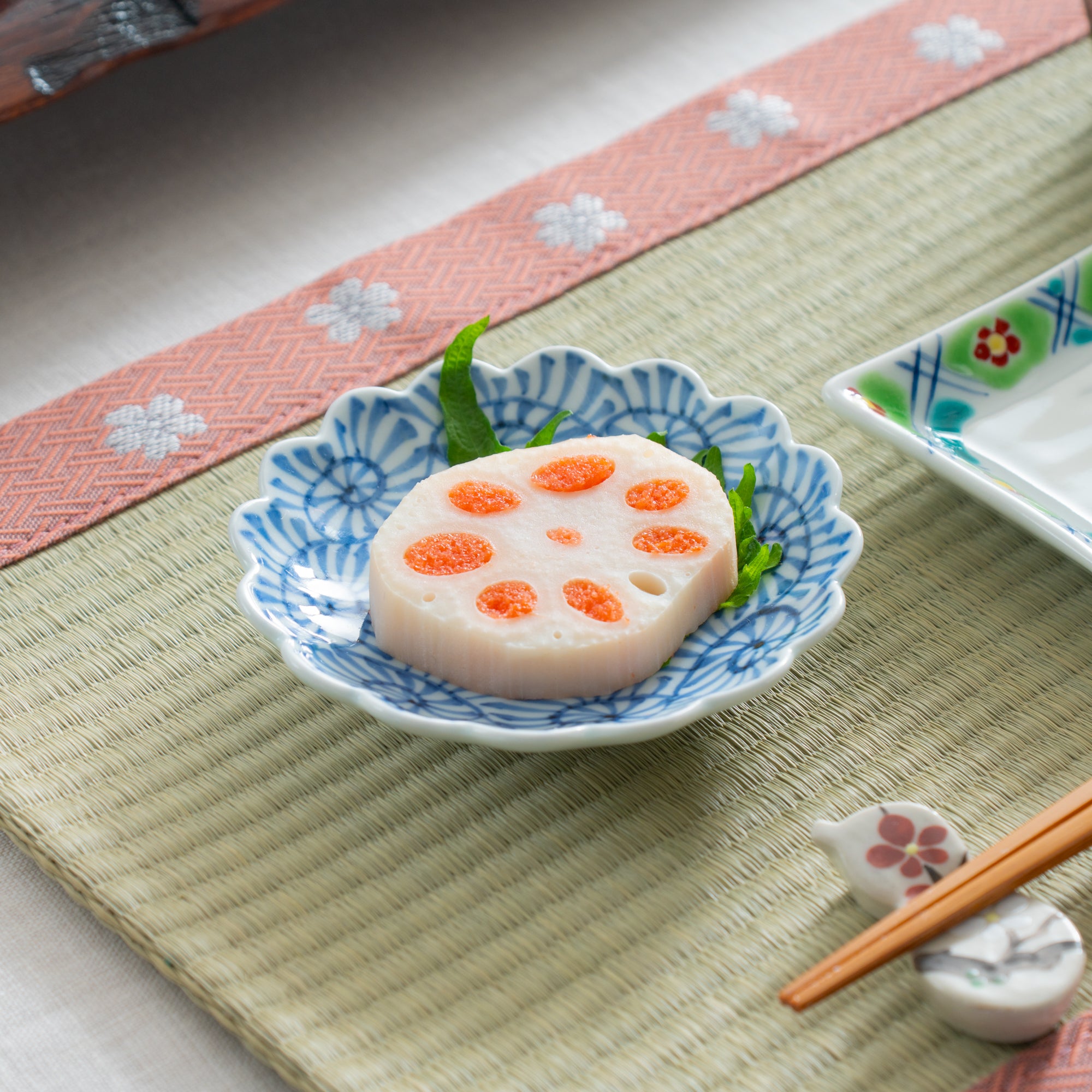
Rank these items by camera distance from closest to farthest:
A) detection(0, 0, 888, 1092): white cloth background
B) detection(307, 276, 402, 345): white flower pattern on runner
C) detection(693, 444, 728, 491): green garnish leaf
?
detection(693, 444, 728, 491): green garnish leaf < detection(307, 276, 402, 345): white flower pattern on runner < detection(0, 0, 888, 1092): white cloth background

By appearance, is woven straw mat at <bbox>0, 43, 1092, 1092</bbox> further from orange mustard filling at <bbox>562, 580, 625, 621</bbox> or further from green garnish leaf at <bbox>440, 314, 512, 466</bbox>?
green garnish leaf at <bbox>440, 314, 512, 466</bbox>

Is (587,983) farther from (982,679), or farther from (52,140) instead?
(52,140)

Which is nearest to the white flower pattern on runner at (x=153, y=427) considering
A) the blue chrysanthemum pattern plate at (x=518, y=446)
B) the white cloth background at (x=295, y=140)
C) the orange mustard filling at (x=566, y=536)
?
the white cloth background at (x=295, y=140)

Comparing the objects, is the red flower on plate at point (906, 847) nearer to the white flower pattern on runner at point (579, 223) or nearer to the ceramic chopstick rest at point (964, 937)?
the ceramic chopstick rest at point (964, 937)

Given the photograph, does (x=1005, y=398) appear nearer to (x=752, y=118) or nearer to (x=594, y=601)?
(x=594, y=601)

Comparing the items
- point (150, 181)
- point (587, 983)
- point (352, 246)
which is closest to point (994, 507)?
point (587, 983)

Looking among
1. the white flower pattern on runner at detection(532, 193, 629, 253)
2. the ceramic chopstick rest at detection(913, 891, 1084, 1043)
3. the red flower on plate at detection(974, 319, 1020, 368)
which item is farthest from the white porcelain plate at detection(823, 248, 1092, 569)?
the white flower pattern on runner at detection(532, 193, 629, 253)

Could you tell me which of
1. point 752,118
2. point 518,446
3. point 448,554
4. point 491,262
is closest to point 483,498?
point 448,554
